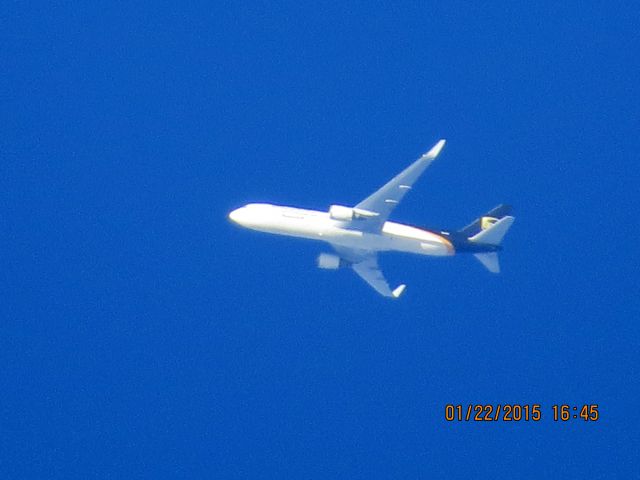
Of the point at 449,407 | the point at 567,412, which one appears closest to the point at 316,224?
the point at 449,407

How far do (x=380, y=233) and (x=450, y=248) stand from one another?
4.07 metres

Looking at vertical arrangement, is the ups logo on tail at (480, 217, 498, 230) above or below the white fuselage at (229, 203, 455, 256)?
above

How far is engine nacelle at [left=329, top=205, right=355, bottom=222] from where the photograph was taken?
6188 cm

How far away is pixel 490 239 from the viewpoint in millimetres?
63312

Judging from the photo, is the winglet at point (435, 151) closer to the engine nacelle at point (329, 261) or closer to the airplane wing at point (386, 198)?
the airplane wing at point (386, 198)

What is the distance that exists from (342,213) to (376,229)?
2221mm

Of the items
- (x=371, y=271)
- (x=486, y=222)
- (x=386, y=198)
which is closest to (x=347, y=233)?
(x=386, y=198)

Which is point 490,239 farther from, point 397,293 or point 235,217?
point 235,217

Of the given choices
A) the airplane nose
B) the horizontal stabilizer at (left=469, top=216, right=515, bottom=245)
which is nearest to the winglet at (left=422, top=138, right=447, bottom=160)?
the horizontal stabilizer at (left=469, top=216, right=515, bottom=245)

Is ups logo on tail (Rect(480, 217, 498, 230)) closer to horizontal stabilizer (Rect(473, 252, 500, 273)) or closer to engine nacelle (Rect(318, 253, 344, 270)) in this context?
→ horizontal stabilizer (Rect(473, 252, 500, 273))

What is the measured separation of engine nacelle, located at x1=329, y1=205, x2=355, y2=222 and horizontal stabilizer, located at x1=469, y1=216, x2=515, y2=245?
7.20 meters

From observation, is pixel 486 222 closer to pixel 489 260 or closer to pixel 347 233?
pixel 489 260

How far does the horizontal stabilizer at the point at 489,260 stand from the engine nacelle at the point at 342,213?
7872 millimetres

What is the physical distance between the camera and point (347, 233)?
206 ft
